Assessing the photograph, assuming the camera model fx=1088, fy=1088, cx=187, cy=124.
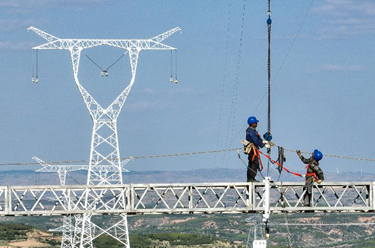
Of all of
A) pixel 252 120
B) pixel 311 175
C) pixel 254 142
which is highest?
pixel 252 120

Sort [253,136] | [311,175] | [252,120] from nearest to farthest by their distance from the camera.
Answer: [252,120], [253,136], [311,175]

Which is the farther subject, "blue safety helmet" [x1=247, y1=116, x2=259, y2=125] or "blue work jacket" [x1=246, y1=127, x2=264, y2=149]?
"blue work jacket" [x1=246, y1=127, x2=264, y2=149]

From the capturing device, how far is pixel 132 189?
55250 millimetres

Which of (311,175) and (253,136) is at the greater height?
(253,136)

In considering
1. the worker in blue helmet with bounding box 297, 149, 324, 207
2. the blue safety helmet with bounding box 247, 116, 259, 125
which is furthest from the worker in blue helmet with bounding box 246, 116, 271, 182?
the worker in blue helmet with bounding box 297, 149, 324, 207

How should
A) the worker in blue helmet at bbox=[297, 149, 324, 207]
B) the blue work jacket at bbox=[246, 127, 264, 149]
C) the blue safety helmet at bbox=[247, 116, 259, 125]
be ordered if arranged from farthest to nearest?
the worker in blue helmet at bbox=[297, 149, 324, 207], the blue work jacket at bbox=[246, 127, 264, 149], the blue safety helmet at bbox=[247, 116, 259, 125]

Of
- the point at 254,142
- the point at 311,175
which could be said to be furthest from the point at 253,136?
the point at 311,175

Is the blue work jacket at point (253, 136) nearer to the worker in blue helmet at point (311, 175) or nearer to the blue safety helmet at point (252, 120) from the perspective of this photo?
the blue safety helmet at point (252, 120)

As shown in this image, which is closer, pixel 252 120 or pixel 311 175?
pixel 252 120

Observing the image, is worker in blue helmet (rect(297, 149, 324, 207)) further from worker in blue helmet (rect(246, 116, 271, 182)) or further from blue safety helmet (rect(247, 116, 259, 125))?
blue safety helmet (rect(247, 116, 259, 125))

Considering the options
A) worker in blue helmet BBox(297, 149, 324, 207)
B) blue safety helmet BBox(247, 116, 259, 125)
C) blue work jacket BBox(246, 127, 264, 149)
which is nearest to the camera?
blue safety helmet BBox(247, 116, 259, 125)

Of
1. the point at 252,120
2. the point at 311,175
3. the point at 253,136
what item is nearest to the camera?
the point at 252,120

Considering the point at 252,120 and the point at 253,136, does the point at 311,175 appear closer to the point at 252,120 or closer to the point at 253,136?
the point at 253,136

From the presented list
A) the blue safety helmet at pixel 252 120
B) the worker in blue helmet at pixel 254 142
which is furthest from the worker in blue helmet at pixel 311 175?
the blue safety helmet at pixel 252 120
